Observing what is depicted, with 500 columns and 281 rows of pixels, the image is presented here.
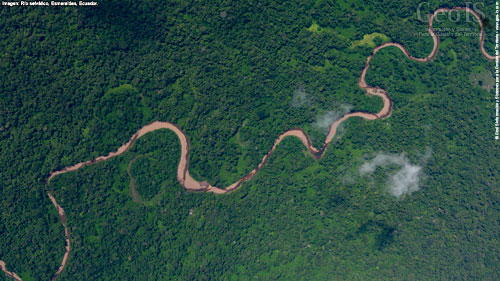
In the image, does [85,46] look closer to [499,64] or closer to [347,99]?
[347,99]

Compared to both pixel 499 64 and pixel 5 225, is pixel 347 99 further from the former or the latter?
pixel 5 225

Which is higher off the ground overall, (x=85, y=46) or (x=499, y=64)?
(x=85, y=46)

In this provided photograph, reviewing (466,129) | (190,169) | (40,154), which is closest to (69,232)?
(40,154)

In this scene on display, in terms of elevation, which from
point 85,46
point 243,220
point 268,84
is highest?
point 85,46

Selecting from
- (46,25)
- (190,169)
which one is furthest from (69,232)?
(46,25)

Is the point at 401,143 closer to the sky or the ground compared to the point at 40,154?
closer to the ground

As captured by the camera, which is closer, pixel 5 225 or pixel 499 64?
pixel 5 225
